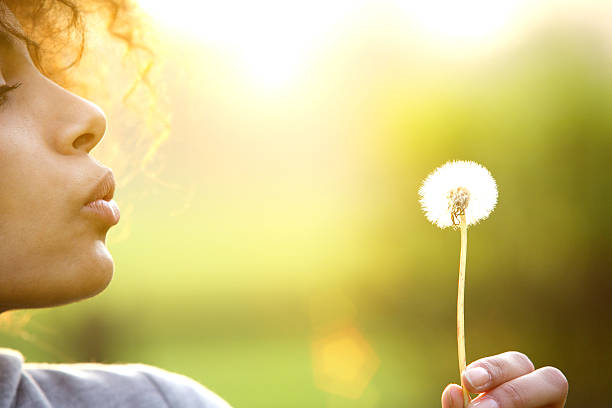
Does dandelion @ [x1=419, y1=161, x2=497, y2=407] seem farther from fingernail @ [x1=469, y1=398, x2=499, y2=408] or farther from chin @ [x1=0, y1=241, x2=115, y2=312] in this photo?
chin @ [x1=0, y1=241, x2=115, y2=312]

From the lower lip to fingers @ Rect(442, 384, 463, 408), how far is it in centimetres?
37

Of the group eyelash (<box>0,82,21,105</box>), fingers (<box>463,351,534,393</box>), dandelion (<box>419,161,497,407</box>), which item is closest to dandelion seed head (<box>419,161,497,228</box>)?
dandelion (<box>419,161,497,407</box>)

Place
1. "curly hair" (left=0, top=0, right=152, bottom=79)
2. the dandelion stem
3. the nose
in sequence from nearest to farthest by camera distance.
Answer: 1. the dandelion stem
2. the nose
3. "curly hair" (left=0, top=0, right=152, bottom=79)

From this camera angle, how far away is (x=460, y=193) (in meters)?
0.63

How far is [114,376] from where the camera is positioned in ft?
2.53

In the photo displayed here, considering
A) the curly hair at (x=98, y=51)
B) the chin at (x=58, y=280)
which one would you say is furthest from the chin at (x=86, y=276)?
the curly hair at (x=98, y=51)

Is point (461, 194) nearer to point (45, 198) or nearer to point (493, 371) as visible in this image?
point (493, 371)

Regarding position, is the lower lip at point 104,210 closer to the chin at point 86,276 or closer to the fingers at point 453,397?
the chin at point 86,276

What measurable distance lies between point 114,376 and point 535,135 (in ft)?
9.40

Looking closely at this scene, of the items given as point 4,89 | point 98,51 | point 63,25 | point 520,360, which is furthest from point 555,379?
point 98,51

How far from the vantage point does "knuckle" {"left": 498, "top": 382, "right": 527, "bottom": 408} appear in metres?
0.58

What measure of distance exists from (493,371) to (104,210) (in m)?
0.41

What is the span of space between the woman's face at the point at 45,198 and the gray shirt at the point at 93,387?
9 cm

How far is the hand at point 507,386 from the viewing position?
22.7 inches
